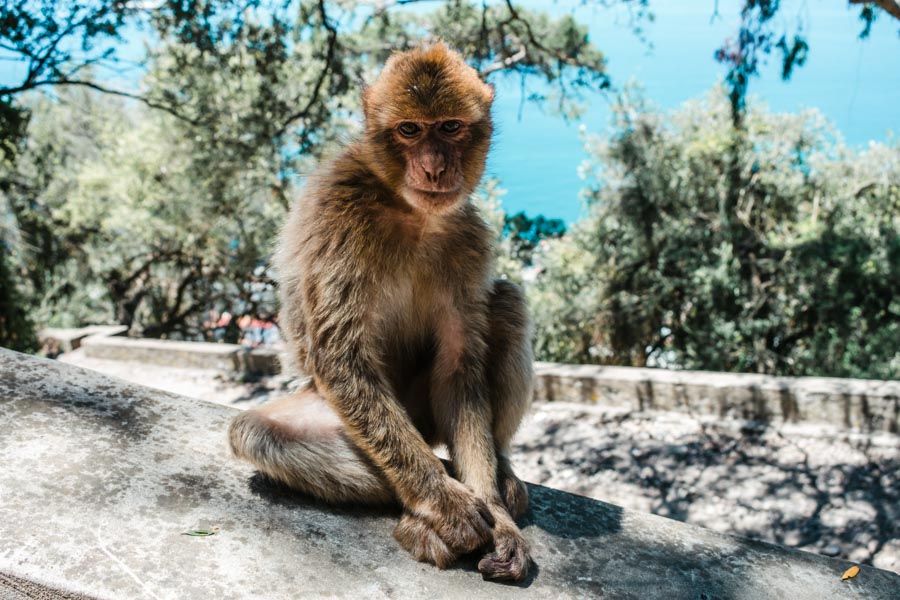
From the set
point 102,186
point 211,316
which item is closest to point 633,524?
point 211,316

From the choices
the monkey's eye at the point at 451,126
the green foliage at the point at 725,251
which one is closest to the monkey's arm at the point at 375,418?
the monkey's eye at the point at 451,126

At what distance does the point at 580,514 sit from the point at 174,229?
8.30 metres

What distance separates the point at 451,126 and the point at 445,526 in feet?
4.31

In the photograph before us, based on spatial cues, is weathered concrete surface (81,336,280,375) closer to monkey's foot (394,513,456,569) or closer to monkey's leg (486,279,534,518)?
monkey's leg (486,279,534,518)

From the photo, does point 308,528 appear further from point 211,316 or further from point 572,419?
point 211,316

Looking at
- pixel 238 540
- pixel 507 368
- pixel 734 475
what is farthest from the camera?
pixel 734 475

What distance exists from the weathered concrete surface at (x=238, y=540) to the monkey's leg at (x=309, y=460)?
6 centimetres

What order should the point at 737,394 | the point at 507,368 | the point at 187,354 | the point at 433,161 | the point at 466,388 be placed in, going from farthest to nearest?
1. the point at 187,354
2. the point at 737,394
3. the point at 507,368
4. the point at 466,388
5. the point at 433,161

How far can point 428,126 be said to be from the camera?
2.45 meters

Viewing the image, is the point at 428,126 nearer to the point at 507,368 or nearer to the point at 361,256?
the point at 361,256

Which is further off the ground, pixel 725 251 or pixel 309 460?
pixel 725 251

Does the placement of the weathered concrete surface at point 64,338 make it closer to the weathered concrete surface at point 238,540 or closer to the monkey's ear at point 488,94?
the weathered concrete surface at point 238,540

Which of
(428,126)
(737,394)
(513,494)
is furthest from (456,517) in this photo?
(737,394)

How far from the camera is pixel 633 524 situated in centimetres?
242
